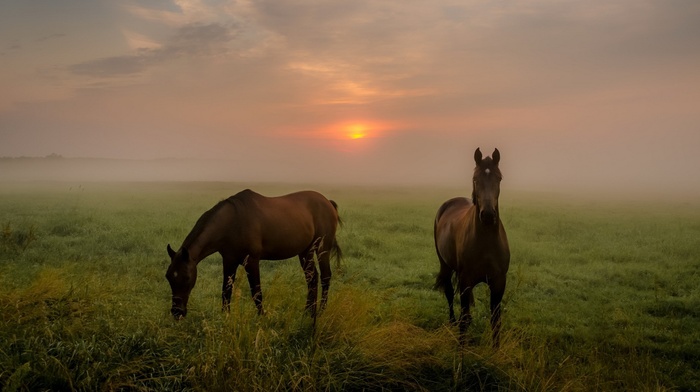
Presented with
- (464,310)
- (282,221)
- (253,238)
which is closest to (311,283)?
(282,221)

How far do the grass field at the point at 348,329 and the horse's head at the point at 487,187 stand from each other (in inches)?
57.2

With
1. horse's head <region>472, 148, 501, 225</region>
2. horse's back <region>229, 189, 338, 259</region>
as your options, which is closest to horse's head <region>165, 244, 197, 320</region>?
horse's back <region>229, 189, 338, 259</region>

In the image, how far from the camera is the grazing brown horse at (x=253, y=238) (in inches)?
244

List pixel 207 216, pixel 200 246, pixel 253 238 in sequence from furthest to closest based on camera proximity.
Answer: pixel 253 238
pixel 207 216
pixel 200 246

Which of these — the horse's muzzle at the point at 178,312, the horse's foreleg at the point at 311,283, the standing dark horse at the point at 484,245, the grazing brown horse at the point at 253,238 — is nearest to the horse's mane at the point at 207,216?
the grazing brown horse at the point at 253,238

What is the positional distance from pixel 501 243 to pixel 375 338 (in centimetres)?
257

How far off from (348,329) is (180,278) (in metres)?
2.60

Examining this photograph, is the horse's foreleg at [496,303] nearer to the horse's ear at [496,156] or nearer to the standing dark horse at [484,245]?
the standing dark horse at [484,245]

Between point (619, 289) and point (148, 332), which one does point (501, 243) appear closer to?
point (148, 332)

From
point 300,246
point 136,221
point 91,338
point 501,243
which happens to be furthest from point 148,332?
point 136,221

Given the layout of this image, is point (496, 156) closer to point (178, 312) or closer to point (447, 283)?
point (447, 283)

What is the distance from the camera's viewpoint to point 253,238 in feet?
24.1

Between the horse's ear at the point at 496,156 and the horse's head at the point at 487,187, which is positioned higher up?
the horse's ear at the point at 496,156

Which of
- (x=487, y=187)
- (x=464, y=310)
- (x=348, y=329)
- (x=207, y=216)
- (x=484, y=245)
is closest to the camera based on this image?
(x=348, y=329)
